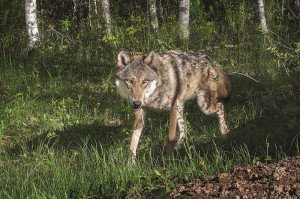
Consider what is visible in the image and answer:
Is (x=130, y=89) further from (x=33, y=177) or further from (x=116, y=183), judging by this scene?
(x=116, y=183)

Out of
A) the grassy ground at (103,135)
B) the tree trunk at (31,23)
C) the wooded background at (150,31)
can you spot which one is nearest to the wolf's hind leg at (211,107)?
the grassy ground at (103,135)

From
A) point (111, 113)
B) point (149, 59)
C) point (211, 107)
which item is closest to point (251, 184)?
point (149, 59)

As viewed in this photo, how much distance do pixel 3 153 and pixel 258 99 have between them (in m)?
3.78

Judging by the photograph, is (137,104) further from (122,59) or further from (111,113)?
(111,113)

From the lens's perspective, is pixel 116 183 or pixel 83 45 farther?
pixel 83 45

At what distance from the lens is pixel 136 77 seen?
6.40 meters

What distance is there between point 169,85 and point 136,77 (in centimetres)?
49

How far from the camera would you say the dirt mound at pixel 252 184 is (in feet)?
10.9

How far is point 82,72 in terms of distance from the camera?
10.1 meters

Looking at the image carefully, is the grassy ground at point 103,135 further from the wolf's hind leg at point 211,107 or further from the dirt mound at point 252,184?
the dirt mound at point 252,184

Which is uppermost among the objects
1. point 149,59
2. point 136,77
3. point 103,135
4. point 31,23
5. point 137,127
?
A: point 31,23

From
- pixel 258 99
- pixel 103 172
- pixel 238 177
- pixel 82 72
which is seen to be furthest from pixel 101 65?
pixel 238 177

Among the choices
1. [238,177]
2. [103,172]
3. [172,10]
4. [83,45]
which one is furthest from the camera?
[172,10]

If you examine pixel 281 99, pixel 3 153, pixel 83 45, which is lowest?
pixel 3 153
